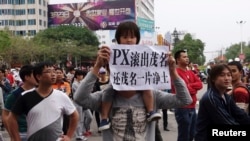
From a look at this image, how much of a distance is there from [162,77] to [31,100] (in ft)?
4.52

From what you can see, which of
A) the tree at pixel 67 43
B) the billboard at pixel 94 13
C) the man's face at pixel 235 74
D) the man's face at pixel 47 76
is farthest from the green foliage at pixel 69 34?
Answer: the man's face at pixel 47 76

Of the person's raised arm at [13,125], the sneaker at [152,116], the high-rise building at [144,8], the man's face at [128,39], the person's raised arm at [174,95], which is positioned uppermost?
the high-rise building at [144,8]

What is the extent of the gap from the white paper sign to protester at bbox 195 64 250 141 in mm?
557

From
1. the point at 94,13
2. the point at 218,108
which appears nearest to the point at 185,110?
the point at 218,108

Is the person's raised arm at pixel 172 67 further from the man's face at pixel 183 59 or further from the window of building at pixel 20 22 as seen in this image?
the window of building at pixel 20 22

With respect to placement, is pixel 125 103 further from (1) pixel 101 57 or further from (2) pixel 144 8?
(2) pixel 144 8

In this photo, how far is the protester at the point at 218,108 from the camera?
11.2 feet

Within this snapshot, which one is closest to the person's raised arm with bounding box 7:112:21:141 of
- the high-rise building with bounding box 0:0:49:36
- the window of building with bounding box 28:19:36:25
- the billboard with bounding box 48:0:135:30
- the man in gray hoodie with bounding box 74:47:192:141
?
the man in gray hoodie with bounding box 74:47:192:141

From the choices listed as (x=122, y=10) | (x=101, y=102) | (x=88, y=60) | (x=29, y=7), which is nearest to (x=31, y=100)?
(x=101, y=102)

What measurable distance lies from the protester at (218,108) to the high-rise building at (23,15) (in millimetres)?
82595

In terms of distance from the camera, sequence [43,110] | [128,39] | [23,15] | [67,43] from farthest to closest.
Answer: [23,15], [67,43], [43,110], [128,39]

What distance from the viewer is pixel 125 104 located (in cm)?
297

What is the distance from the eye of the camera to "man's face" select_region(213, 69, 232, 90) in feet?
11.7

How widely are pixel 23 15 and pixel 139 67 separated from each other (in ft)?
285
